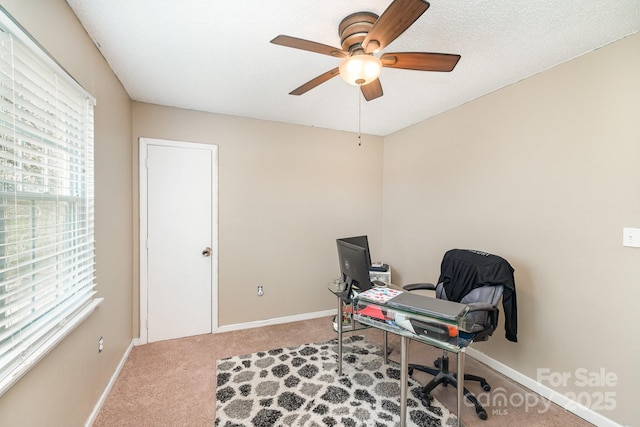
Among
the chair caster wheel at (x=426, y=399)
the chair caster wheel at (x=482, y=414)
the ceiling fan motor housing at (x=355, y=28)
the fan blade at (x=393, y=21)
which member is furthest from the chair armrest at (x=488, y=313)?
the ceiling fan motor housing at (x=355, y=28)

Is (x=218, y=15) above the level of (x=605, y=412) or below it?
above

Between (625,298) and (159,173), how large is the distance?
4.09 metres

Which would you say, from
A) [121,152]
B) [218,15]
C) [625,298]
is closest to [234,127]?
[121,152]

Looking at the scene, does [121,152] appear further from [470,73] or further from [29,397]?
[470,73]

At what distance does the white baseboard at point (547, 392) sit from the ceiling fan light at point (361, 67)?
2708mm

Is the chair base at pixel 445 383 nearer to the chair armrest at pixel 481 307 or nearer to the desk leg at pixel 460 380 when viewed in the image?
the desk leg at pixel 460 380

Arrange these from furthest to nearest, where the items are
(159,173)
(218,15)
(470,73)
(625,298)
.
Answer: (159,173) → (470,73) → (625,298) → (218,15)

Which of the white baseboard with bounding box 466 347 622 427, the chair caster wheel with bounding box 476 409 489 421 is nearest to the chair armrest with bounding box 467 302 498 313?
the chair caster wheel with bounding box 476 409 489 421

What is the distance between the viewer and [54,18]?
4.59ft

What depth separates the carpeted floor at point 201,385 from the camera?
1883 mm

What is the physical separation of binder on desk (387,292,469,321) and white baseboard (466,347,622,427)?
1.30 m

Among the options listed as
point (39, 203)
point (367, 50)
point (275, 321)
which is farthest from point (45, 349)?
point (275, 321)

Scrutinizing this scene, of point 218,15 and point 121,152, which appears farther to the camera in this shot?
point 121,152

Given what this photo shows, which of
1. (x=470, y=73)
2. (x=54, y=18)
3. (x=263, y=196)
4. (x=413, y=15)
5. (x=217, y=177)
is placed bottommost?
(x=263, y=196)
